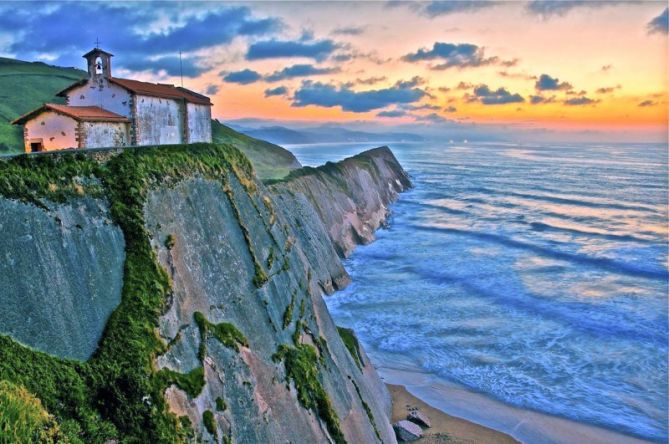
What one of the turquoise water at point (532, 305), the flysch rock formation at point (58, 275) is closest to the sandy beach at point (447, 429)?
the turquoise water at point (532, 305)

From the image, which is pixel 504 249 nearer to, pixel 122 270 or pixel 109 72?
pixel 109 72

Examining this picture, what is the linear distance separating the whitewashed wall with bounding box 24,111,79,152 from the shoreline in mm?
18464

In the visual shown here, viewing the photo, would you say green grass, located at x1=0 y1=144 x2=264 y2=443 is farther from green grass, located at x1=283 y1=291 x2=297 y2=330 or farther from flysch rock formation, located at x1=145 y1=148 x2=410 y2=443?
green grass, located at x1=283 y1=291 x2=297 y2=330

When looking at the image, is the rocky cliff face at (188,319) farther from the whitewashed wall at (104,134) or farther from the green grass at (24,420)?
the whitewashed wall at (104,134)

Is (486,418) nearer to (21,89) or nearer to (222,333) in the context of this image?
(222,333)

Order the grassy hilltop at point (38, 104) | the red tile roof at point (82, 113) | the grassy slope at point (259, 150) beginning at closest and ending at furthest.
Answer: the red tile roof at point (82, 113)
the grassy hilltop at point (38, 104)
the grassy slope at point (259, 150)

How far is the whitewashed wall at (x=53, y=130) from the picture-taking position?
21109mm

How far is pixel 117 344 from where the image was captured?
1162cm

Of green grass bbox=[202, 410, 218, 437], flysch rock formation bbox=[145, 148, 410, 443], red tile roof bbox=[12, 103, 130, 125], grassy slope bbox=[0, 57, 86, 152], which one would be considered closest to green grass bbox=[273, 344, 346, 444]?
flysch rock formation bbox=[145, 148, 410, 443]

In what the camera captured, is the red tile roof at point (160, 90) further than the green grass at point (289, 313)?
Yes

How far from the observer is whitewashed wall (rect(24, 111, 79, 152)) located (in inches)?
831

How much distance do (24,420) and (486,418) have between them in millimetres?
19712

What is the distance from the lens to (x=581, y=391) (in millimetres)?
25578

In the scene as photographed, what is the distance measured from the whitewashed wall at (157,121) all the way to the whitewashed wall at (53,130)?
11.1 feet
